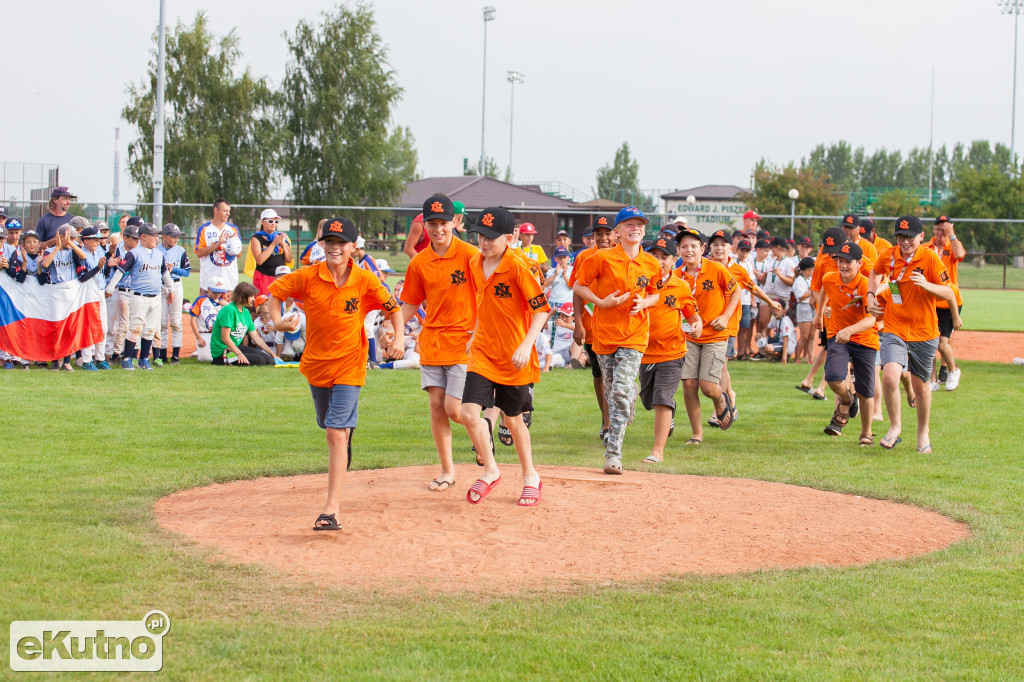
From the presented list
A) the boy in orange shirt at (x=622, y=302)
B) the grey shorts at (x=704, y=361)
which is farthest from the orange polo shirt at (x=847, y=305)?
the boy in orange shirt at (x=622, y=302)

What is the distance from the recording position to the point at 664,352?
9.41 m

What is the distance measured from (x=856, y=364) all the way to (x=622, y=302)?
3.13 meters

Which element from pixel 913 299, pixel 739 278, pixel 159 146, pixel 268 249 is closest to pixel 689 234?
pixel 739 278

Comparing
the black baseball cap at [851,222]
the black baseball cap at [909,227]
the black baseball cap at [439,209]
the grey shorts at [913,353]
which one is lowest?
the grey shorts at [913,353]

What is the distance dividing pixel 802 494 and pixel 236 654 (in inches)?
196

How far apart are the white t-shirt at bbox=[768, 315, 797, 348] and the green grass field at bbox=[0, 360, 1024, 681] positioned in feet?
26.4

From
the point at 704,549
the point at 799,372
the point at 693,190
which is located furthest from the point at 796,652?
the point at 693,190

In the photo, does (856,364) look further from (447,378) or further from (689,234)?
(447,378)

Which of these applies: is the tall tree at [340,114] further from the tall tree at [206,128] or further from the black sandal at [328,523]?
the black sandal at [328,523]

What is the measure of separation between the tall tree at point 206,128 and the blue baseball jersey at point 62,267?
32.6 meters

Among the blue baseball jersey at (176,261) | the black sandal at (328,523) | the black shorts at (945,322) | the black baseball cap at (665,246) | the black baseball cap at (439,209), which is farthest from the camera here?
the blue baseball jersey at (176,261)

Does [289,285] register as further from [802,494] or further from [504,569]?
[802,494]

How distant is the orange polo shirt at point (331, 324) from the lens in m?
6.79

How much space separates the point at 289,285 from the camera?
6.95m
